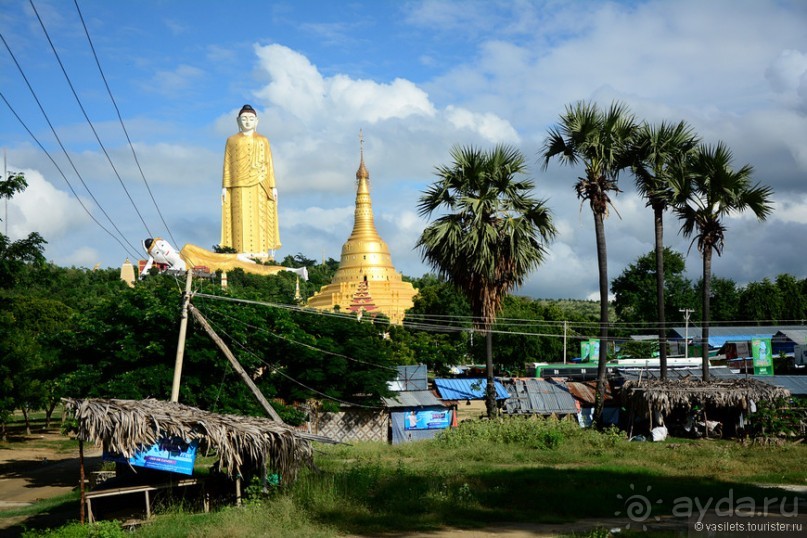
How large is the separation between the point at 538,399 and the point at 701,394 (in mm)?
5522

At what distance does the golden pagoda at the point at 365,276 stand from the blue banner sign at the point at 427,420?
4315 centimetres

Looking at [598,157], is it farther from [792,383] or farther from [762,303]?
[762,303]

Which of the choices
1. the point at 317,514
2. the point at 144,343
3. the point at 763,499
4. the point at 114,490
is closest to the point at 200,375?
the point at 144,343

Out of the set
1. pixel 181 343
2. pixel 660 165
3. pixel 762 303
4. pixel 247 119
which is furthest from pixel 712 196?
pixel 247 119

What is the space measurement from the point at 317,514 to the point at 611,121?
655 inches

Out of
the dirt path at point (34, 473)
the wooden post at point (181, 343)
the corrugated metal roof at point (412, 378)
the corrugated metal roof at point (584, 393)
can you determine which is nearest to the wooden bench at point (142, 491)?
the wooden post at point (181, 343)

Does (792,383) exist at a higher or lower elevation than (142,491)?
higher

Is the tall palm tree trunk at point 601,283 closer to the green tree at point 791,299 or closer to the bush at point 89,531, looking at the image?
the bush at point 89,531

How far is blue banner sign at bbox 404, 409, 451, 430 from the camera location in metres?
26.5

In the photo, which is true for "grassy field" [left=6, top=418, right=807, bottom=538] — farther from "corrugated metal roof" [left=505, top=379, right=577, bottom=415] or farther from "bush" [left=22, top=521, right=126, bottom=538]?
"corrugated metal roof" [left=505, top=379, right=577, bottom=415]

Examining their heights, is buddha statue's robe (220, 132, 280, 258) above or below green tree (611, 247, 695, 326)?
above

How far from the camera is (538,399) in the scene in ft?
90.4

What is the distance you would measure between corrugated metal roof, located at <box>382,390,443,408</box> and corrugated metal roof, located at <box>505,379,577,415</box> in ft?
8.15

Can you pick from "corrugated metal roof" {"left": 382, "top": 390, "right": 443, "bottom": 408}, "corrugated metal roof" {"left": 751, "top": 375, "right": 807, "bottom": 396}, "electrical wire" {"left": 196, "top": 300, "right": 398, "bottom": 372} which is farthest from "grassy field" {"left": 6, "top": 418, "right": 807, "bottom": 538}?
"corrugated metal roof" {"left": 751, "top": 375, "right": 807, "bottom": 396}
